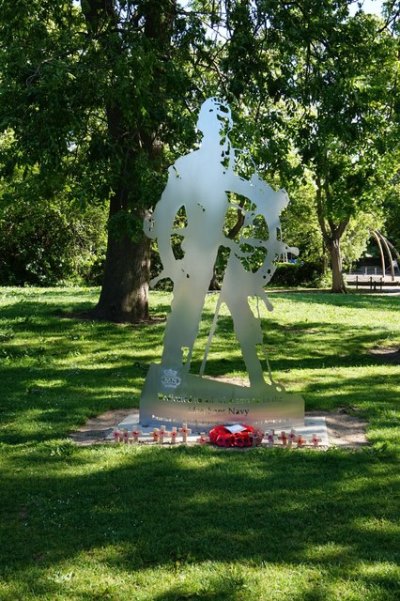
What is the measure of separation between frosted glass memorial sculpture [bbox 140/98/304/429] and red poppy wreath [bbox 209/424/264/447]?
46 cm

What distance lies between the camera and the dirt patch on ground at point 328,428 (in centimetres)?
735

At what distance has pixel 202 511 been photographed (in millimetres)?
5324

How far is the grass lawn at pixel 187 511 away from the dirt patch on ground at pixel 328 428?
146mm

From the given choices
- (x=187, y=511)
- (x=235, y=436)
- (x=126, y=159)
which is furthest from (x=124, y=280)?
(x=187, y=511)

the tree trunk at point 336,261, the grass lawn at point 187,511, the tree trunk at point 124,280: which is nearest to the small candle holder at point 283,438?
the grass lawn at point 187,511

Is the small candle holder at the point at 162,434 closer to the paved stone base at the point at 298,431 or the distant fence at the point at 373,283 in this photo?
the paved stone base at the point at 298,431

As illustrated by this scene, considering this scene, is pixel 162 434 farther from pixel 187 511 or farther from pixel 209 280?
pixel 187 511

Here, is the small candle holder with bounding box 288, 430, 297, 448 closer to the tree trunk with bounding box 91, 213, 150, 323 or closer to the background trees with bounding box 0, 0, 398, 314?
the background trees with bounding box 0, 0, 398, 314

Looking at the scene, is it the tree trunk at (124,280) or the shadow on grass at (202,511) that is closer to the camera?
the shadow on grass at (202,511)

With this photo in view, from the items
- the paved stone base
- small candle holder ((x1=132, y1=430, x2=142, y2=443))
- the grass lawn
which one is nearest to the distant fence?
the grass lawn

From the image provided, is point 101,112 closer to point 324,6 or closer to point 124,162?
point 124,162

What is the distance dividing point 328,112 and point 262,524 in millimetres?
7469

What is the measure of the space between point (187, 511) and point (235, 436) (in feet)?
6.22

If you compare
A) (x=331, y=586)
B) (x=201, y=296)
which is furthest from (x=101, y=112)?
(x=331, y=586)
